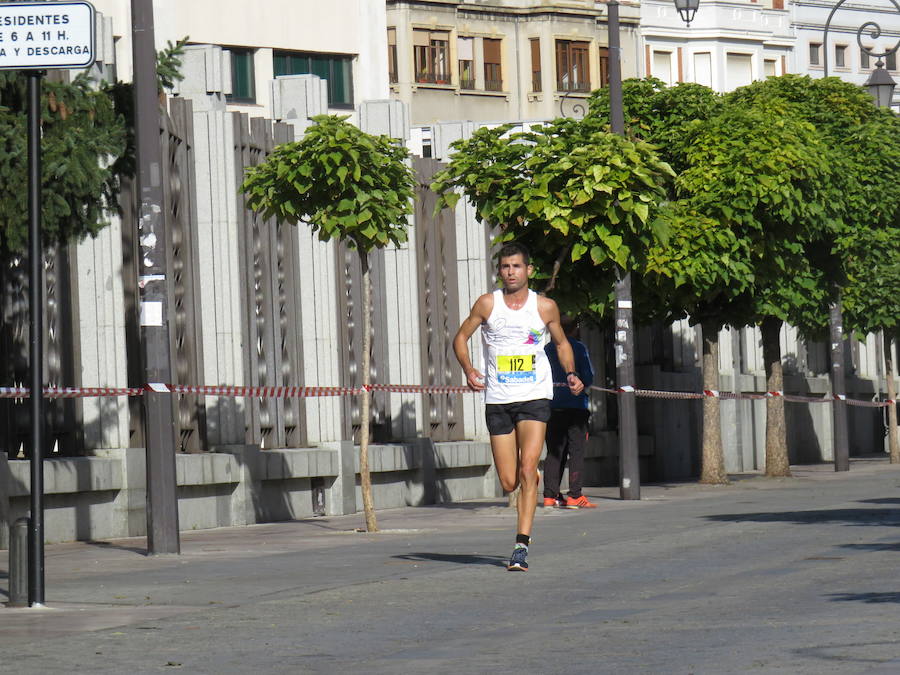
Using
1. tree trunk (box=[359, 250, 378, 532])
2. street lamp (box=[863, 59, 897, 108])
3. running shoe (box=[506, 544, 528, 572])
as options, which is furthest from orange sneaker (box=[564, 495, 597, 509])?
street lamp (box=[863, 59, 897, 108])

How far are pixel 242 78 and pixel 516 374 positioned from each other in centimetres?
3673

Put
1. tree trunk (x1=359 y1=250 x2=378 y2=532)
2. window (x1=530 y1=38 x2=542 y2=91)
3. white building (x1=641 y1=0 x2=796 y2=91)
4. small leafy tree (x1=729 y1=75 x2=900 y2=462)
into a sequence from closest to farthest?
tree trunk (x1=359 y1=250 x2=378 y2=532) → small leafy tree (x1=729 y1=75 x2=900 y2=462) → window (x1=530 y1=38 x2=542 y2=91) → white building (x1=641 y1=0 x2=796 y2=91)

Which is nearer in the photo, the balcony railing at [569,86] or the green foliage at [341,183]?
the green foliage at [341,183]

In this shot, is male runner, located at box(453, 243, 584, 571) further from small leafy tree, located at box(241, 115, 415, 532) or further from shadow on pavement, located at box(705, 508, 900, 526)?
small leafy tree, located at box(241, 115, 415, 532)

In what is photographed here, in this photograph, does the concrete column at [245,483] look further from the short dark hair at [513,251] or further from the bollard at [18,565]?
the bollard at [18,565]

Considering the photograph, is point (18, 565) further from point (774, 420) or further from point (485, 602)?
point (774, 420)

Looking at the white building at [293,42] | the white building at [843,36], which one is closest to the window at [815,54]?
the white building at [843,36]

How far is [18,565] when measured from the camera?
1154cm

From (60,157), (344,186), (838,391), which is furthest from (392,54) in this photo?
(60,157)

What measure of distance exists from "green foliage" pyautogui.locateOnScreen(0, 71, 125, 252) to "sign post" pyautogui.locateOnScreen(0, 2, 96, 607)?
7.48 ft

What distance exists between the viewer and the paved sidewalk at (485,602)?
29.6 ft

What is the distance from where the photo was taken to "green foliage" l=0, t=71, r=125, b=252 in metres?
14.0

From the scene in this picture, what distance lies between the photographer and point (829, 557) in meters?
13.7

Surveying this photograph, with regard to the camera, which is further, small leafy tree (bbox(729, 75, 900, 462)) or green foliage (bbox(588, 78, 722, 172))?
small leafy tree (bbox(729, 75, 900, 462))
